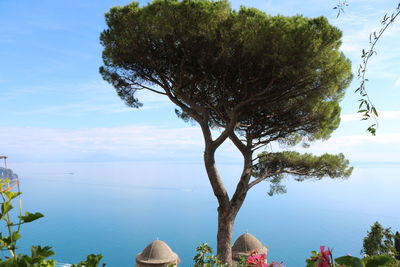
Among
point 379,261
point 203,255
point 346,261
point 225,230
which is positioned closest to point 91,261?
point 346,261

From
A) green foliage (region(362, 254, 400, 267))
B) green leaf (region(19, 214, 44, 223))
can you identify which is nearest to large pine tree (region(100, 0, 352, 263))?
green foliage (region(362, 254, 400, 267))

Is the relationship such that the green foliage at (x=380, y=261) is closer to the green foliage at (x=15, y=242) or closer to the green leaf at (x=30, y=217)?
the green foliage at (x=15, y=242)

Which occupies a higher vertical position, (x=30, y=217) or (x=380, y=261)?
(x=30, y=217)

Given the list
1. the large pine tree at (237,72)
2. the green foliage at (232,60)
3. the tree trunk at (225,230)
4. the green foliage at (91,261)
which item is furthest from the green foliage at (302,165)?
the green foliage at (91,261)

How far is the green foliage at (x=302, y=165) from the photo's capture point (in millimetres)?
9539

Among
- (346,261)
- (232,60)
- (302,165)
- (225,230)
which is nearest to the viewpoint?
(346,261)

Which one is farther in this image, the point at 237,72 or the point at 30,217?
the point at 237,72

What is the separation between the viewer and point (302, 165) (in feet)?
31.6

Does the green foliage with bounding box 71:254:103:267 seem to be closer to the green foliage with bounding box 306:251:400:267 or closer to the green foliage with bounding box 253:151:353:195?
the green foliage with bounding box 306:251:400:267

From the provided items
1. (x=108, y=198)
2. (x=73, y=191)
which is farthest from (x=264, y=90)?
(x=73, y=191)

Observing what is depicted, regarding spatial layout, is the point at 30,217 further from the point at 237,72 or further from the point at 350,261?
the point at 237,72

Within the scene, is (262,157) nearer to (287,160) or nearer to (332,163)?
(287,160)

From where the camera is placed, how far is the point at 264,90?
291 inches

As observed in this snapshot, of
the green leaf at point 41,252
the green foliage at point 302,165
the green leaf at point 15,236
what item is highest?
the green foliage at point 302,165
